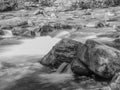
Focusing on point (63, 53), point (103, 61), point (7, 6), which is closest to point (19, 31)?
point (63, 53)

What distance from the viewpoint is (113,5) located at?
41281mm

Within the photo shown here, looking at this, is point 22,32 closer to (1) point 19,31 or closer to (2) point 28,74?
(1) point 19,31

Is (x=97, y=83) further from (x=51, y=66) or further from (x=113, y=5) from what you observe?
(x=113, y=5)

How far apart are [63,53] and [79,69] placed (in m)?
1.33

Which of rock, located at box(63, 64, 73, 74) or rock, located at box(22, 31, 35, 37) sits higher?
rock, located at box(63, 64, 73, 74)

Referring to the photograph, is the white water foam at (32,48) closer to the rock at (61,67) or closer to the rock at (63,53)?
the rock at (63,53)

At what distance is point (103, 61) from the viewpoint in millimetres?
9625

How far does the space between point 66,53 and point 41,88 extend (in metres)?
2.30

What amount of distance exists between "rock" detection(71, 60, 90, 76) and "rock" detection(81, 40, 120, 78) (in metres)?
0.17

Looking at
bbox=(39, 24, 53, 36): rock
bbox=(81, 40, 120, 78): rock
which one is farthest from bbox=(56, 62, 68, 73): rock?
bbox=(39, 24, 53, 36): rock

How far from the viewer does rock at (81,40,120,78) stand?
9.51 metres

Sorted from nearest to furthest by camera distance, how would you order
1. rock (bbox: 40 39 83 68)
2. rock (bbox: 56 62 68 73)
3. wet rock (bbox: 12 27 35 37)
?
rock (bbox: 56 62 68 73), rock (bbox: 40 39 83 68), wet rock (bbox: 12 27 35 37)

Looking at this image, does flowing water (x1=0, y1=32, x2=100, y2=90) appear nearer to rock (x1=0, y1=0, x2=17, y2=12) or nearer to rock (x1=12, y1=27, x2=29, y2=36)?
rock (x1=12, y1=27, x2=29, y2=36)

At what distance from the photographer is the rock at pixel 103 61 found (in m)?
9.51
